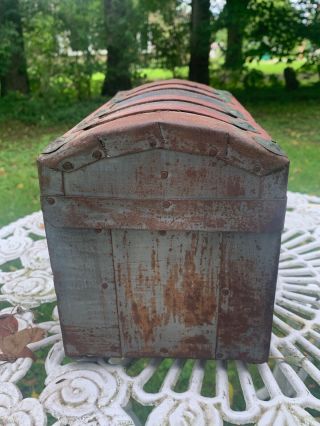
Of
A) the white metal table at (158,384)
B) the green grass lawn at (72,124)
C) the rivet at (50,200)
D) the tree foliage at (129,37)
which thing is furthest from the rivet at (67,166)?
the tree foliage at (129,37)

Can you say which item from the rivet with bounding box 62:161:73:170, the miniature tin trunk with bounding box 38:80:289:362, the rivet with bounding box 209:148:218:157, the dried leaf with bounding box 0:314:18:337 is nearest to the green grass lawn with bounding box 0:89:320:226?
the dried leaf with bounding box 0:314:18:337

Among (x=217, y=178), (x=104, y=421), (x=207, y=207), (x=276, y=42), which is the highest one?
(x=276, y=42)

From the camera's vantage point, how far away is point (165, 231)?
1.75 meters

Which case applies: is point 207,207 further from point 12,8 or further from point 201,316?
point 12,8

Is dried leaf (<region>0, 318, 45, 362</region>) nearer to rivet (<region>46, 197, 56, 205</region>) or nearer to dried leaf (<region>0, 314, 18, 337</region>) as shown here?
dried leaf (<region>0, 314, 18, 337</region>)

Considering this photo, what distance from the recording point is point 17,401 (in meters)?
1.81

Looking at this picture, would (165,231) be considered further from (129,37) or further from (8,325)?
(129,37)

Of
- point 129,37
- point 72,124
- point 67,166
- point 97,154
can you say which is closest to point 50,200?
point 67,166

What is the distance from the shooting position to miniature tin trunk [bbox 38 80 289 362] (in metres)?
1.60

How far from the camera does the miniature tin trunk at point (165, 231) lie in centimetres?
160

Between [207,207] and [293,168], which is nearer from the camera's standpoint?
[207,207]

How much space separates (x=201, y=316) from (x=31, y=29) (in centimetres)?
831

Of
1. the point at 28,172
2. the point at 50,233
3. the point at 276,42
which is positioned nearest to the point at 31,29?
the point at 28,172

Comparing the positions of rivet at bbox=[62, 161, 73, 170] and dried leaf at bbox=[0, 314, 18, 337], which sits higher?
rivet at bbox=[62, 161, 73, 170]
